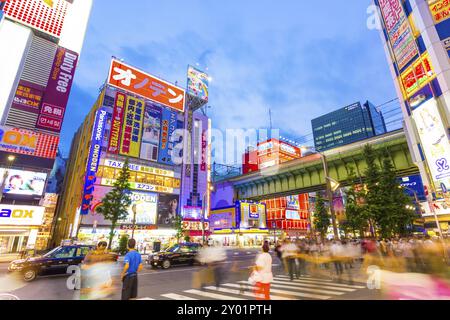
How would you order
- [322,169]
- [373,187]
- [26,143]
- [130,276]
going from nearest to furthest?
[130,276]
[373,187]
[322,169]
[26,143]

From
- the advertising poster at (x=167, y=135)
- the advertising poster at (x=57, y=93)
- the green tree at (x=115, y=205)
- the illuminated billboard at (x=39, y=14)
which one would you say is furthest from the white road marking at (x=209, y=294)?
the illuminated billboard at (x=39, y=14)

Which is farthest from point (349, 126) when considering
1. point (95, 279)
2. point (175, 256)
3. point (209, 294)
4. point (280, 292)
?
Result: point (95, 279)

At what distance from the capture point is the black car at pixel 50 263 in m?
11.6

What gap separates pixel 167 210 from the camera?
50.0 meters

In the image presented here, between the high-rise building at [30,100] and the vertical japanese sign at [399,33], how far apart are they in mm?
49021

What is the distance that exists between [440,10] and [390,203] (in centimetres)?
1976

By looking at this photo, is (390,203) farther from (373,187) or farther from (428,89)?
(428,89)

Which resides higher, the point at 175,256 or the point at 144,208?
the point at 144,208

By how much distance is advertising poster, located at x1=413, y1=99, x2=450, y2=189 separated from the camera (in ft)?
68.4

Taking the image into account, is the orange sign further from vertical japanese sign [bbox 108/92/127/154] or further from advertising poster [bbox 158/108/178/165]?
vertical japanese sign [bbox 108/92/127/154]

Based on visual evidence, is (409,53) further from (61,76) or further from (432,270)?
(61,76)
